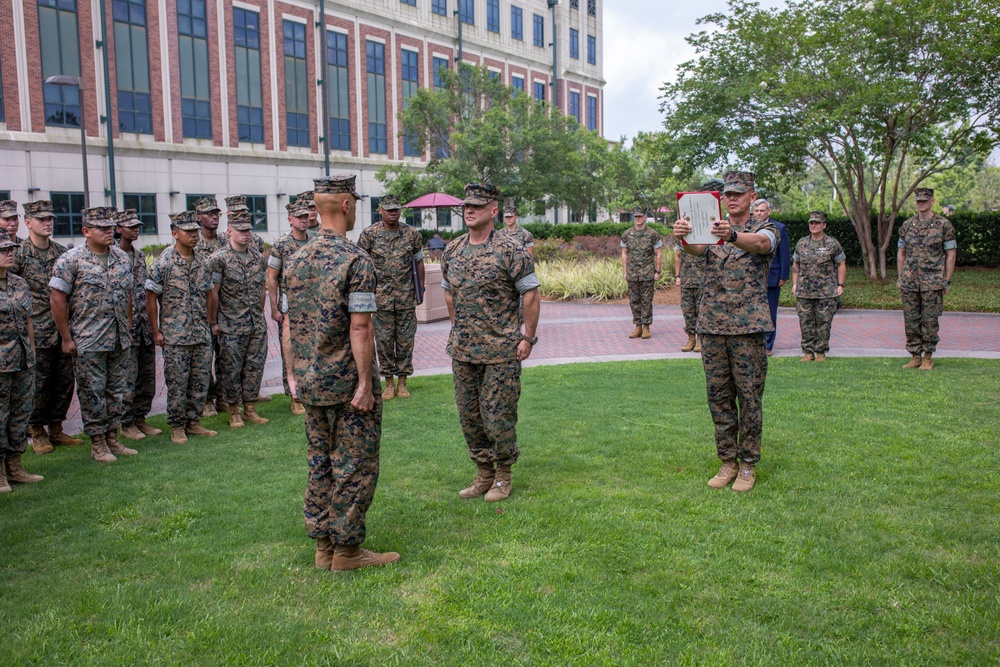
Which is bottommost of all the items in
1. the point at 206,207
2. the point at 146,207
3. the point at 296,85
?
the point at 206,207

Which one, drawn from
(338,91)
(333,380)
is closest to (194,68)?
(338,91)

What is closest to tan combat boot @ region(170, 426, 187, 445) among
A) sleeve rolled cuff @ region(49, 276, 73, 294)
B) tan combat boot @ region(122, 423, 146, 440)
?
tan combat boot @ region(122, 423, 146, 440)

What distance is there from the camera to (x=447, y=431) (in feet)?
26.6

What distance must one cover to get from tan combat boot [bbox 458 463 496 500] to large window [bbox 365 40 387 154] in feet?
123

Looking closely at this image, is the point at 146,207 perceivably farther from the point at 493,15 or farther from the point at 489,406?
the point at 489,406

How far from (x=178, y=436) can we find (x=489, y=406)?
3662 mm

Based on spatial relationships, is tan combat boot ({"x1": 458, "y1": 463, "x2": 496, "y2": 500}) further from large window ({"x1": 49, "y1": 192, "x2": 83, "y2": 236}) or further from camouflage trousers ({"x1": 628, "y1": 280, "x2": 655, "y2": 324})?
large window ({"x1": 49, "y1": 192, "x2": 83, "y2": 236})

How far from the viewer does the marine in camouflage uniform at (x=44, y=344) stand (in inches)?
299

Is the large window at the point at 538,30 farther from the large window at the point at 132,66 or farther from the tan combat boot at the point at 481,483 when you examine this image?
the tan combat boot at the point at 481,483

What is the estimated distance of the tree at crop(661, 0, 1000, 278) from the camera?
19.0 m

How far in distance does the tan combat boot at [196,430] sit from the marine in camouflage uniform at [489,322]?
339cm

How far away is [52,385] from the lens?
7785mm

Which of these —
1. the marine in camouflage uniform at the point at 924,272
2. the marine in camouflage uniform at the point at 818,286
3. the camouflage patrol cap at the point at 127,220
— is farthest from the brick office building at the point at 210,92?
the marine in camouflage uniform at the point at 924,272

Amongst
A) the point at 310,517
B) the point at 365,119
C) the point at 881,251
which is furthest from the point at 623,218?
the point at 310,517
